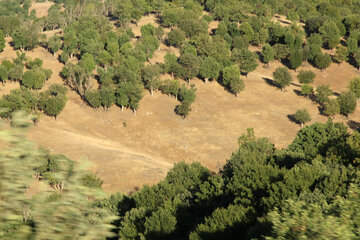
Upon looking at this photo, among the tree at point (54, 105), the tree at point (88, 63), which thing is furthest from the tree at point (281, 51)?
the tree at point (54, 105)

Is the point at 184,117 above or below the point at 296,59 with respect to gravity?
below

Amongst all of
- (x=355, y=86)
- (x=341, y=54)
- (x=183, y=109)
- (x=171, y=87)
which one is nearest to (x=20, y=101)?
(x=183, y=109)

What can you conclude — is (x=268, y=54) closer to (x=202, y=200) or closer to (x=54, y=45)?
(x=54, y=45)

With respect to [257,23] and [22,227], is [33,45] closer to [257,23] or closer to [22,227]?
[257,23]

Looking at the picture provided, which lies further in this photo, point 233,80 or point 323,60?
point 323,60

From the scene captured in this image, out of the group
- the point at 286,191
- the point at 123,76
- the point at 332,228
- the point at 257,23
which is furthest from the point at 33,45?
the point at 332,228

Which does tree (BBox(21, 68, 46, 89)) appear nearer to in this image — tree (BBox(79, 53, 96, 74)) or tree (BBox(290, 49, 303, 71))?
tree (BBox(79, 53, 96, 74))
